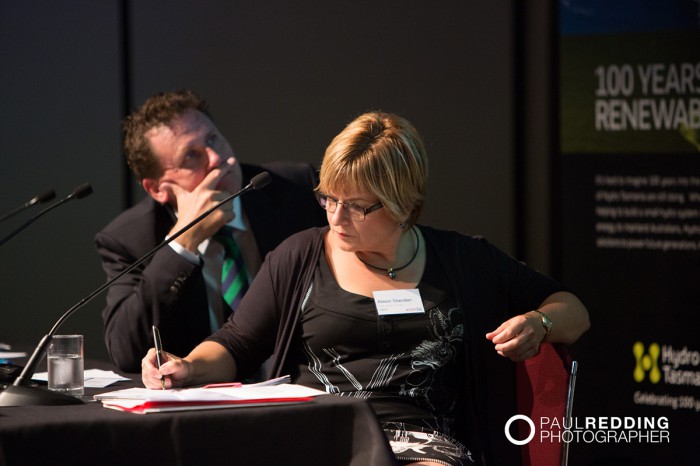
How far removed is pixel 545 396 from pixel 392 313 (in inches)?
17.0

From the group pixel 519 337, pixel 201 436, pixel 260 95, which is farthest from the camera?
pixel 260 95

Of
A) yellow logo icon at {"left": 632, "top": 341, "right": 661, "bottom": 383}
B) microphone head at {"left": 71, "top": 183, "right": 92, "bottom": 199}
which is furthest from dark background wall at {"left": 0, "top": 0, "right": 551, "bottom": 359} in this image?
microphone head at {"left": 71, "top": 183, "right": 92, "bottom": 199}

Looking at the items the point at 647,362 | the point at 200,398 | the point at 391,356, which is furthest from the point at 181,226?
the point at 647,362

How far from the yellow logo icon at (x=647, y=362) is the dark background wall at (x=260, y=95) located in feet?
1.53

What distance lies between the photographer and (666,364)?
3.36 metres

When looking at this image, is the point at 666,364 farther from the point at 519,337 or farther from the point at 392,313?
the point at 392,313

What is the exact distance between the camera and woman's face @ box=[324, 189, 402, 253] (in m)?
2.29

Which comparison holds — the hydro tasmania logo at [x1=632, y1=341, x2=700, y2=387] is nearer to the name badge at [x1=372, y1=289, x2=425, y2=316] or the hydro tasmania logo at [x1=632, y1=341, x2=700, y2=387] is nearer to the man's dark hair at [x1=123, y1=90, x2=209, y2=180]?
the name badge at [x1=372, y1=289, x2=425, y2=316]

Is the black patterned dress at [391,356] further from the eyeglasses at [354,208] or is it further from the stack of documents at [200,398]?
the stack of documents at [200,398]

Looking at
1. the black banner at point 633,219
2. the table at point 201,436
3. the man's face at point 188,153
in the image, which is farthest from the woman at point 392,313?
the black banner at point 633,219

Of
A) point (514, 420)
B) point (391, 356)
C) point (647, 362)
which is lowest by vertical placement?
point (647, 362)

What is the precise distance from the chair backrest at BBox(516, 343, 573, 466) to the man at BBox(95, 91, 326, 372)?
98 cm

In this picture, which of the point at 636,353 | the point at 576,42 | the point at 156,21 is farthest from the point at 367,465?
the point at 156,21

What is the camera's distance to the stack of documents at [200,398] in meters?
1.77
